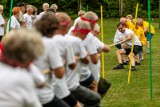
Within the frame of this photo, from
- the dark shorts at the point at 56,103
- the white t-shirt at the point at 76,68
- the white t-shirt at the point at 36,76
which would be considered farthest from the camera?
the white t-shirt at the point at 76,68

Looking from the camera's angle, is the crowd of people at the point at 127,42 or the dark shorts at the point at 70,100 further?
the crowd of people at the point at 127,42

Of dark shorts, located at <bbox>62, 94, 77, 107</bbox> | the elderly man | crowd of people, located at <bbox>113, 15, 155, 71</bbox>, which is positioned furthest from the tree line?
dark shorts, located at <bbox>62, 94, 77, 107</bbox>

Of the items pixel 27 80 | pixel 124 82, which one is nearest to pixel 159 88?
pixel 124 82

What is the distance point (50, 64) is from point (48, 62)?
31 millimetres

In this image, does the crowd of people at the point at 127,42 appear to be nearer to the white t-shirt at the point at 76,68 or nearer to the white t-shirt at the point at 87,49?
the white t-shirt at the point at 87,49

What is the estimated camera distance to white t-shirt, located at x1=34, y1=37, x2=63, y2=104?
4559 millimetres

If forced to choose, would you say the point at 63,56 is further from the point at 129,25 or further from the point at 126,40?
the point at 129,25

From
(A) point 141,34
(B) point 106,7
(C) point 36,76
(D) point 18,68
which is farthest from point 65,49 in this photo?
(B) point 106,7

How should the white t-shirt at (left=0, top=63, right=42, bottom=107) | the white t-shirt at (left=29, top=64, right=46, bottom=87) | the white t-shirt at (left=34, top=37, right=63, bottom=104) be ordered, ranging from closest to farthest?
the white t-shirt at (left=0, top=63, right=42, bottom=107) → the white t-shirt at (left=29, top=64, right=46, bottom=87) → the white t-shirt at (left=34, top=37, right=63, bottom=104)

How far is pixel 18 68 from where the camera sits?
3287mm

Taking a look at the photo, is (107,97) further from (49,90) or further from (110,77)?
(49,90)

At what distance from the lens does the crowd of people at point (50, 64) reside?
10.6ft

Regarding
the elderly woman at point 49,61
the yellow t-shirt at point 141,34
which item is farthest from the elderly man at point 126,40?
the elderly woman at point 49,61

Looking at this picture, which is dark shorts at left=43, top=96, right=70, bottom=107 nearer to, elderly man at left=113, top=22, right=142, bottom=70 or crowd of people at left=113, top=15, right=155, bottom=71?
crowd of people at left=113, top=15, right=155, bottom=71
